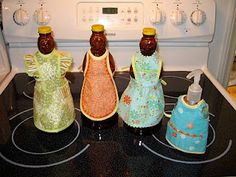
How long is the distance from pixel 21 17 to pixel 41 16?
0.20 ft

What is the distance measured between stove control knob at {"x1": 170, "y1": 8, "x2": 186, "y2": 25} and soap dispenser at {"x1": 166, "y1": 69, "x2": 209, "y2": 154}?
0.31 m

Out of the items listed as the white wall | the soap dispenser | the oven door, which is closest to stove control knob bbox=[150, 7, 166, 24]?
the white wall

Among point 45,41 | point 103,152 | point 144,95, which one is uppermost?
point 45,41

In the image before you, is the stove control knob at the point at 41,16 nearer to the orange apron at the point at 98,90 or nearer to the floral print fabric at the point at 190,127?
the orange apron at the point at 98,90

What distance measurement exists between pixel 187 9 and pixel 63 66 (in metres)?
0.46

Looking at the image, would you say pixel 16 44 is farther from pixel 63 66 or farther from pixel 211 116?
pixel 211 116

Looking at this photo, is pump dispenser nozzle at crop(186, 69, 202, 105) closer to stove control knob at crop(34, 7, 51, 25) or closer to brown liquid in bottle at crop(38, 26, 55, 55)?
brown liquid in bottle at crop(38, 26, 55, 55)

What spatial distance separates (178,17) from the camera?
0.80m

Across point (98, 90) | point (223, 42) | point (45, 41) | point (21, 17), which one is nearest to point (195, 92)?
point (98, 90)

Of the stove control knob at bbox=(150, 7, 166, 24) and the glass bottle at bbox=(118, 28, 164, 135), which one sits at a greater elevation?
the stove control knob at bbox=(150, 7, 166, 24)

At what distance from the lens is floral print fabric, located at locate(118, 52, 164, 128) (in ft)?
1.82

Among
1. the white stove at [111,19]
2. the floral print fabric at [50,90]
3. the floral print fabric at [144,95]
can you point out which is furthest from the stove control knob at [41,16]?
the floral print fabric at [144,95]

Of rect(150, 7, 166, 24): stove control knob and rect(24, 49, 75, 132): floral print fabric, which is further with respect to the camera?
rect(150, 7, 166, 24): stove control knob

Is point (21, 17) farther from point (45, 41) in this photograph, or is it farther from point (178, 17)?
point (178, 17)
